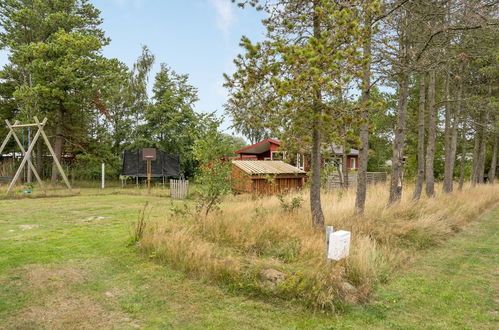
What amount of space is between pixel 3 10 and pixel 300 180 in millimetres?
22017

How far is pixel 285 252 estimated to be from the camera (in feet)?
17.4

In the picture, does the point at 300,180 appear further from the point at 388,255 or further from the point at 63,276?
the point at 63,276

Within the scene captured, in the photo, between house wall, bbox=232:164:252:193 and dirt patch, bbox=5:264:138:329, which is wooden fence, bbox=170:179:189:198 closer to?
house wall, bbox=232:164:252:193

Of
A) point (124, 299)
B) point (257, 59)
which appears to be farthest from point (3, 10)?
point (124, 299)

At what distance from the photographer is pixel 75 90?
2200cm

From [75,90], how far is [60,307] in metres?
21.3

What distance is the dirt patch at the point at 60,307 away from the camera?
3424 mm

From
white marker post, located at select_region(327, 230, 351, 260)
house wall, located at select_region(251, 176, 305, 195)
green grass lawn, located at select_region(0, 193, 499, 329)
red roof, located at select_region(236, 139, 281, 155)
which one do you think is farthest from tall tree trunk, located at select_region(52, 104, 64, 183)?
white marker post, located at select_region(327, 230, 351, 260)

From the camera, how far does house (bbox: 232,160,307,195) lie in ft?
52.3

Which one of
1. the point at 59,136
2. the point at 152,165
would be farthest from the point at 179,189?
the point at 59,136

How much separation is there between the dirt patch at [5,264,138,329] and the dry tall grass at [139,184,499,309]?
1271mm

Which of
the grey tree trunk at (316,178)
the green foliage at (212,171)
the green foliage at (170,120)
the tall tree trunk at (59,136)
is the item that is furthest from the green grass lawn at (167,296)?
the green foliage at (170,120)

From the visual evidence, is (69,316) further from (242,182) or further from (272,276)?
(242,182)

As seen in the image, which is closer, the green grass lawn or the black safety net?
the green grass lawn
